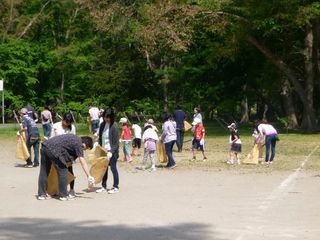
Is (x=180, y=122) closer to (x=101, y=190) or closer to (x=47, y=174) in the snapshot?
(x=101, y=190)

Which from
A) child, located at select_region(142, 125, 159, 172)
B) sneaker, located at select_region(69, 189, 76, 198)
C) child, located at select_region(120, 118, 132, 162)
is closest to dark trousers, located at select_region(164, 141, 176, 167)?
child, located at select_region(142, 125, 159, 172)

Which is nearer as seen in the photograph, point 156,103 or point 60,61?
point 156,103

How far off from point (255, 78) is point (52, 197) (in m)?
34.9

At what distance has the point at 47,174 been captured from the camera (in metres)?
12.6

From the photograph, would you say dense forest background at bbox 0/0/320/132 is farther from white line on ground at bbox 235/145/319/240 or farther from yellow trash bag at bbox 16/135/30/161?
white line on ground at bbox 235/145/319/240

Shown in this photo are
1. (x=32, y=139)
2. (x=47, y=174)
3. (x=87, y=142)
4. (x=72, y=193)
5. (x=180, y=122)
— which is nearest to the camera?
(x=47, y=174)

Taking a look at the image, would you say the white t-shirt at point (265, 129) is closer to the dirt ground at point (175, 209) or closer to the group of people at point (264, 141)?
the group of people at point (264, 141)

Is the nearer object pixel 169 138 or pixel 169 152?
pixel 169 152

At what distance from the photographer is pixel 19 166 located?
19156mm

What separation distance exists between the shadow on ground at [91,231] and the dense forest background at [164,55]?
80.5ft

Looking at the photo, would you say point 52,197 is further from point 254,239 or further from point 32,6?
point 32,6

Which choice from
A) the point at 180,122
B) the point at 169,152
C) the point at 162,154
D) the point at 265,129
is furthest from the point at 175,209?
the point at 180,122

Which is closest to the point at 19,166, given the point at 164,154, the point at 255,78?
the point at 164,154

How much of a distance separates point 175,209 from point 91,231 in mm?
Result: 2302
